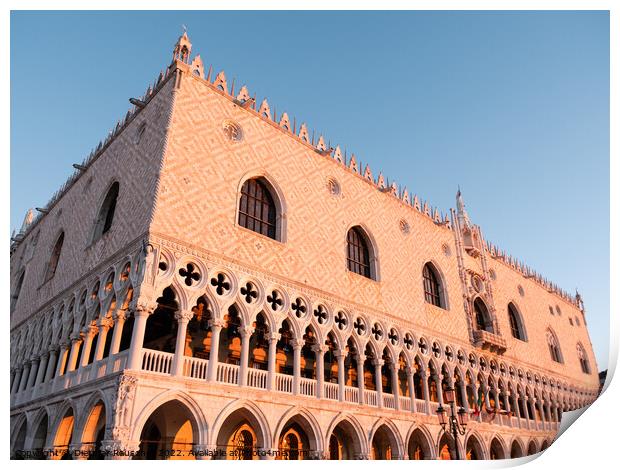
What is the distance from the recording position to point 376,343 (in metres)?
12.9

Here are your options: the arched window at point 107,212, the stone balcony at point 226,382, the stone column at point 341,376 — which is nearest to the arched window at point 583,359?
the stone balcony at point 226,382

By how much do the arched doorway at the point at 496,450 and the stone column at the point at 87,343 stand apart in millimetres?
12912

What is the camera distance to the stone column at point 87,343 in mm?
9430

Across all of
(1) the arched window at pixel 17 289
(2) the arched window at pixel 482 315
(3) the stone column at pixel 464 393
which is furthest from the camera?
(2) the arched window at pixel 482 315

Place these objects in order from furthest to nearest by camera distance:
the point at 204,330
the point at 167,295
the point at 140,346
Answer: the point at 204,330, the point at 167,295, the point at 140,346

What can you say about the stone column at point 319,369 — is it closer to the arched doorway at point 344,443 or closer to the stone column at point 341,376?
the stone column at point 341,376

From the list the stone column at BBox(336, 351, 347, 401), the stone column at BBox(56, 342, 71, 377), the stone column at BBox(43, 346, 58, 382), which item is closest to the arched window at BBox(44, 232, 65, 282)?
the stone column at BBox(43, 346, 58, 382)

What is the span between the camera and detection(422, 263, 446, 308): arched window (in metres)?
16.4

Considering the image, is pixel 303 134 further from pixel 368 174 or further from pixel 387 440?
pixel 387 440

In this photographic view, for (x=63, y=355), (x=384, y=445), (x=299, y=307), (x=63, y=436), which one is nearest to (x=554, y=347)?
(x=384, y=445)

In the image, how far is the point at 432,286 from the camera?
55.2ft
